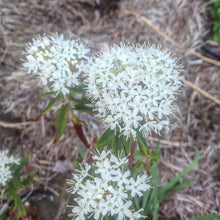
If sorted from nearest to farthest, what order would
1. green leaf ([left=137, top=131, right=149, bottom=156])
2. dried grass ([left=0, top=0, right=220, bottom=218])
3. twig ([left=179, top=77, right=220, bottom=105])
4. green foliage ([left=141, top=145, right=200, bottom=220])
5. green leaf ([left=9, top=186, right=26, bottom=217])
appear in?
green leaf ([left=137, top=131, right=149, bottom=156])
green leaf ([left=9, top=186, right=26, bottom=217])
green foliage ([left=141, top=145, right=200, bottom=220])
dried grass ([left=0, top=0, right=220, bottom=218])
twig ([left=179, top=77, right=220, bottom=105])

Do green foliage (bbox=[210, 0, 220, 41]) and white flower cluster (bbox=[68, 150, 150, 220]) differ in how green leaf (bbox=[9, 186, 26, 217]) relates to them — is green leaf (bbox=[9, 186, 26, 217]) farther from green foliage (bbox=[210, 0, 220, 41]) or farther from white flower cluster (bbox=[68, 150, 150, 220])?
green foliage (bbox=[210, 0, 220, 41])

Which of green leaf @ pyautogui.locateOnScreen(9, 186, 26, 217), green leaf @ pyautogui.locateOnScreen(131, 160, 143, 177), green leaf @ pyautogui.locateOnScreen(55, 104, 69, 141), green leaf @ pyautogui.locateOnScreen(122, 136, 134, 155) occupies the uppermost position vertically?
green leaf @ pyautogui.locateOnScreen(55, 104, 69, 141)

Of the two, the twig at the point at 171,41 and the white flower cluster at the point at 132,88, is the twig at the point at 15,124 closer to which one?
the white flower cluster at the point at 132,88

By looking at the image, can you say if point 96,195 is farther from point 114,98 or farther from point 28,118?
point 28,118

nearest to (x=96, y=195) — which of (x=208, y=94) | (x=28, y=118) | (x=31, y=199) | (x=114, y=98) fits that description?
(x=114, y=98)

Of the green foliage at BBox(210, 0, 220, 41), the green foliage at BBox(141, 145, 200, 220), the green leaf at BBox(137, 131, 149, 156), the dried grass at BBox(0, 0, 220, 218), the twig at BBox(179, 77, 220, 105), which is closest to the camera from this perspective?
the green leaf at BBox(137, 131, 149, 156)

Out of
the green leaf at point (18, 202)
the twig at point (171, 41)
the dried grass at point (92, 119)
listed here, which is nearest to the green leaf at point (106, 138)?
the green leaf at point (18, 202)

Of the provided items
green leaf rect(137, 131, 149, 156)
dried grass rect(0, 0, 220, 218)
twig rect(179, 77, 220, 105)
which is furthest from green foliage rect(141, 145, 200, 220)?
twig rect(179, 77, 220, 105)
